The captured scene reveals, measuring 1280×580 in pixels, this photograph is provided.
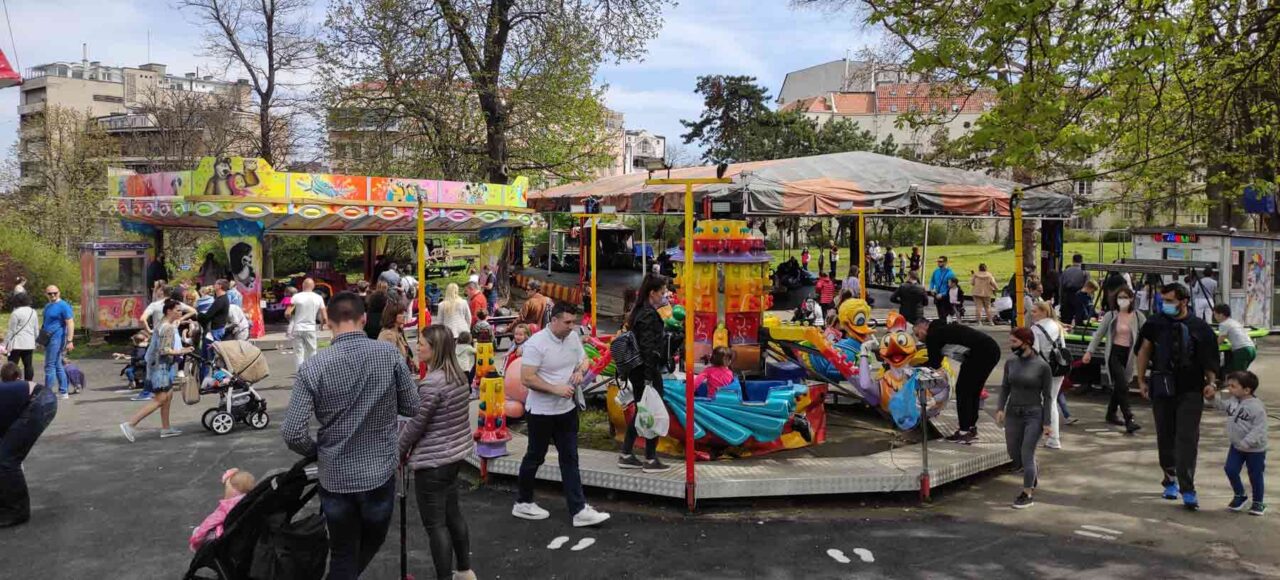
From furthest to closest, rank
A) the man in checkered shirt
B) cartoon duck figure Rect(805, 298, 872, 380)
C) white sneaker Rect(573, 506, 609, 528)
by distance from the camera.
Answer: cartoon duck figure Rect(805, 298, 872, 380), white sneaker Rect(573, 506, 609, 528), the man in checkered shirt

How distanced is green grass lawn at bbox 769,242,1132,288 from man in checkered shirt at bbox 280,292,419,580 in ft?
88.2

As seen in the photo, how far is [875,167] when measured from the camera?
1529 cm

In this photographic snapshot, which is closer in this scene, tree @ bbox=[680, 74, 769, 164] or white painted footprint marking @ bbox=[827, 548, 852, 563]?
white painted footprint marking @ bbox=[827, 548, 852, 563]

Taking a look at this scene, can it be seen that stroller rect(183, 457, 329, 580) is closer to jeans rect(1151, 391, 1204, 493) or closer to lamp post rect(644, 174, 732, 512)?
lamp post rect(644, 174, 732, 512)

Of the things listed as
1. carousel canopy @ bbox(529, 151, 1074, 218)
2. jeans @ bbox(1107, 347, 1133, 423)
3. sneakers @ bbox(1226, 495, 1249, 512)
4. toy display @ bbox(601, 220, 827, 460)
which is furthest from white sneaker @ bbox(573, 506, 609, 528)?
carousel canopy @ bbox(529, 151, 1074, 218)

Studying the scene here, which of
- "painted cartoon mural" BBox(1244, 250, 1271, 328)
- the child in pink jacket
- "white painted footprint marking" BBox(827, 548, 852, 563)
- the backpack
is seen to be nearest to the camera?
the child in pink jacket

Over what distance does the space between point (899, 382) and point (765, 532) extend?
10.4ft

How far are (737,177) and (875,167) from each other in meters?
2.74

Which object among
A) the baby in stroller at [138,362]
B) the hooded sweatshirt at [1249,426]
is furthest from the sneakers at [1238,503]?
the baby in stroller at [138,362]

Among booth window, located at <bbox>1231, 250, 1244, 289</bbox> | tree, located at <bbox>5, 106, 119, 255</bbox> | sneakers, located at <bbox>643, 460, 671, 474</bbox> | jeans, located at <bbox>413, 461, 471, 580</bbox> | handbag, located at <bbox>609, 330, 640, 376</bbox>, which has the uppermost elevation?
tree, located at <bbox>5, 106, 119, 255</bbox>

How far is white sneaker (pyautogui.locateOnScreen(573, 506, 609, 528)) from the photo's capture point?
266 inches

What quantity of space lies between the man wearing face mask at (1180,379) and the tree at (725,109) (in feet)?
146

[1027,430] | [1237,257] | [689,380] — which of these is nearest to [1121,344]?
[1027,430]

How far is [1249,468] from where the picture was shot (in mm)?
7012
